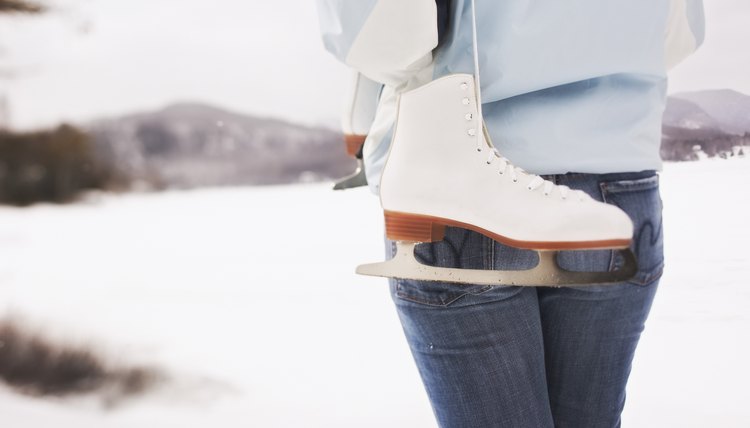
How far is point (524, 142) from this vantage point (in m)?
0.36

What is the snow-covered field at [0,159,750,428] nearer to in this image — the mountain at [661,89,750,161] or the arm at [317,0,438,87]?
the mountain at [661,89,750,161]

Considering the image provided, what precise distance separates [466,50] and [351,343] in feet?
4.47

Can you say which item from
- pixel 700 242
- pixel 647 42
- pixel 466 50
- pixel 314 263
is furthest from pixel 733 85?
pixel 314 263

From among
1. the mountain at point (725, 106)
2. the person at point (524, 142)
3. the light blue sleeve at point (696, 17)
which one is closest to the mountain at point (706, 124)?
the mountain at point (725, 106)

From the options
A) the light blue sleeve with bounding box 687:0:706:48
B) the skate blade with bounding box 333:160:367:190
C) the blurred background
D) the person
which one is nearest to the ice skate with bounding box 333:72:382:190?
the skate blade with bounding box 333:160:367:190

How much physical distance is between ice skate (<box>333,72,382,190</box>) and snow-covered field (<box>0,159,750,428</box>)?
3.23 ft

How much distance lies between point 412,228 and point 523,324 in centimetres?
11

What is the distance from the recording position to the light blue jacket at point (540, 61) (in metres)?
0.33

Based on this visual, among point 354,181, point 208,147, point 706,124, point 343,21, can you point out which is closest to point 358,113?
point 354,181

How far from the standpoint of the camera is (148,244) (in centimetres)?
190

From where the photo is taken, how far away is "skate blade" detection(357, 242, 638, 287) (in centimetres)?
33

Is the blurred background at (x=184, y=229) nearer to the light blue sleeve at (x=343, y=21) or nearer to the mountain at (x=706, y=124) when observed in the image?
the mountain at (x=706, y=124)

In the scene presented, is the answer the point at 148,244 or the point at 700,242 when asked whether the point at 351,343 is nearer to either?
the point at 148,244

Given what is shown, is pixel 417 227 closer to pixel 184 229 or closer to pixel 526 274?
pixel 526 274
